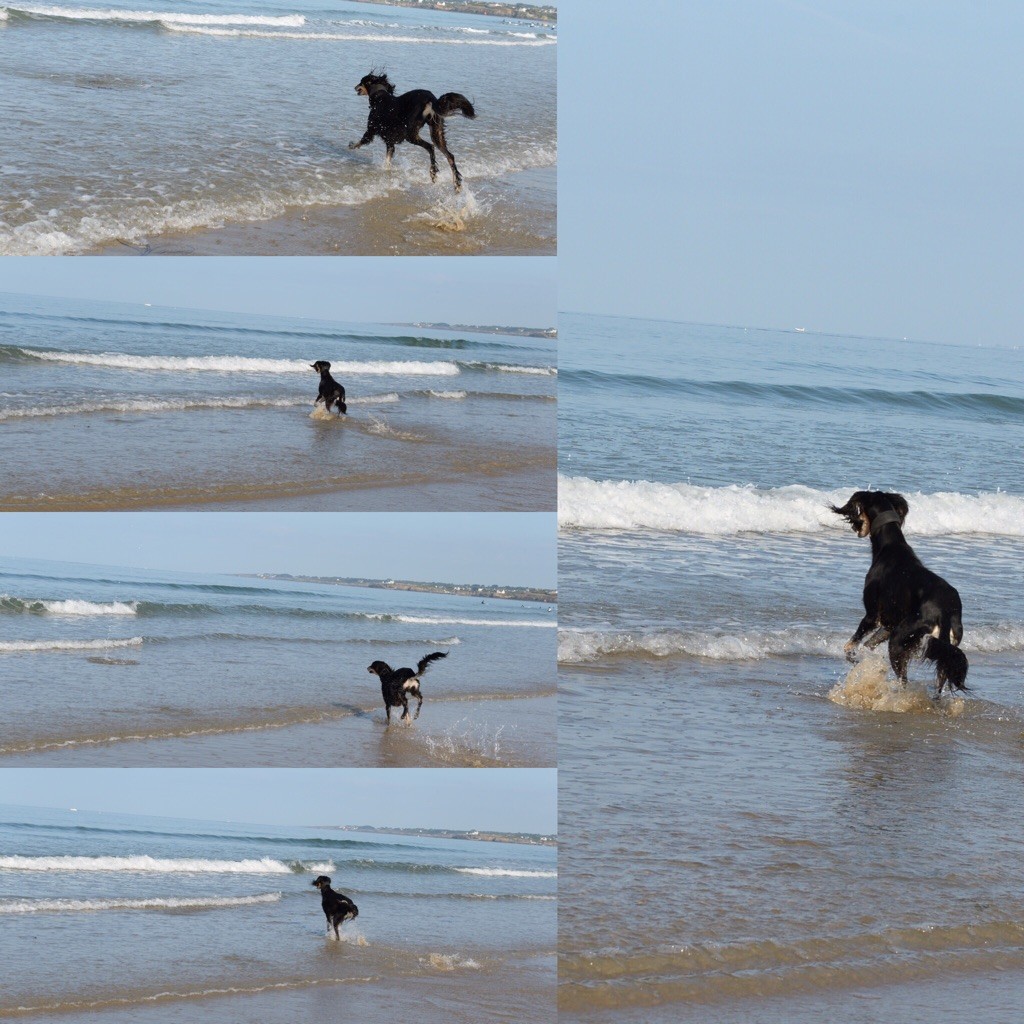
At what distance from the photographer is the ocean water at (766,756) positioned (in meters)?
3.01

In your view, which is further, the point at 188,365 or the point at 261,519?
the point at 188,365

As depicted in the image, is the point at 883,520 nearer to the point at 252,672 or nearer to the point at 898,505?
the point at 898,505

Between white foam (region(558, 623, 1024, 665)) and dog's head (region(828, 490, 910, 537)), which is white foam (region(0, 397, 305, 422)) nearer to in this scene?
white foam (region(558, 623, 1024, 665))

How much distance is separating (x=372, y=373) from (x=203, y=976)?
10.2 ft

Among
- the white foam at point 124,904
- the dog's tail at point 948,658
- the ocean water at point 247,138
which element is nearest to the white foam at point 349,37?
the ocean water at point 247,138

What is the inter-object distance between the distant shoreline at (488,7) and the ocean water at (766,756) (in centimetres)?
356

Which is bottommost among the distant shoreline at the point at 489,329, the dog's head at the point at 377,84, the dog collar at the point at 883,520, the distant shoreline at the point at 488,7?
the dog collar at the point at 883,520

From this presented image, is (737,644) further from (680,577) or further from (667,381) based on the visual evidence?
(667,381)

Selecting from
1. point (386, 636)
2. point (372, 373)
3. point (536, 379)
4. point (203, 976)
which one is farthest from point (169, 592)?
point (203, 976)

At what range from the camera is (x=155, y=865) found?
257 inches

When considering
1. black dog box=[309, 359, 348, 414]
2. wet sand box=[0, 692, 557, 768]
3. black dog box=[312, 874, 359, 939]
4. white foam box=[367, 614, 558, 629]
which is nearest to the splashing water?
wet sand box=[0, 692, 557, 768]

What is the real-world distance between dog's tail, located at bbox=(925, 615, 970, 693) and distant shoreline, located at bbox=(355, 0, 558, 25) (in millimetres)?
5686

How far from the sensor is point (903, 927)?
127 inches

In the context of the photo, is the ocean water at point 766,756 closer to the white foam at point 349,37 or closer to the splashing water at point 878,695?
the splashing water at point 878,695
